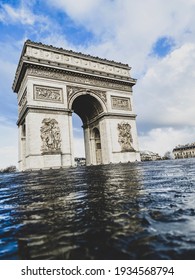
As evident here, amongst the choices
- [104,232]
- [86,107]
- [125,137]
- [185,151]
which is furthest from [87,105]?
[185,151]

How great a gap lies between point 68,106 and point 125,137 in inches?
237

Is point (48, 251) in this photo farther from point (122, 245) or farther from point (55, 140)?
point (55, 140)

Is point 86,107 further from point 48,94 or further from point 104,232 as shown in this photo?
point 104,232

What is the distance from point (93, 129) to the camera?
73.9ft

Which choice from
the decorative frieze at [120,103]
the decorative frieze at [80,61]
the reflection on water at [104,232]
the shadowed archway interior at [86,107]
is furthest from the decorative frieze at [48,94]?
the reflection on water at [104,232]

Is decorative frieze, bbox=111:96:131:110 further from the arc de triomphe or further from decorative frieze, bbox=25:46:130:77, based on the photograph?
decorative frieze, bbox=25:46:130:77

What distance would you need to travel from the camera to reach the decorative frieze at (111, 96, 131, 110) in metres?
20.8

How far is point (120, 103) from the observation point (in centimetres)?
2109

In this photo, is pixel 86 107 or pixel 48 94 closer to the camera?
pixel 48 94

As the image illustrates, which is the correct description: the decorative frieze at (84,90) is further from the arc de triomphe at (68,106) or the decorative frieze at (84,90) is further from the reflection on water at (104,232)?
the reflection on water at (104,232)

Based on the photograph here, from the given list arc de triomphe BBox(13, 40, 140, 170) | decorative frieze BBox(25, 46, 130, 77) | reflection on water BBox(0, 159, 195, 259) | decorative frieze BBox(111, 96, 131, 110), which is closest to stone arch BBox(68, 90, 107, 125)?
arc de triomphe BBox(13, 40, 140, 170)

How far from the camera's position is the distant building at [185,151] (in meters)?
68.1

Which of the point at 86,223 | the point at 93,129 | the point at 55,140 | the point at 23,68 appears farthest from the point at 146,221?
the point at 93,129
